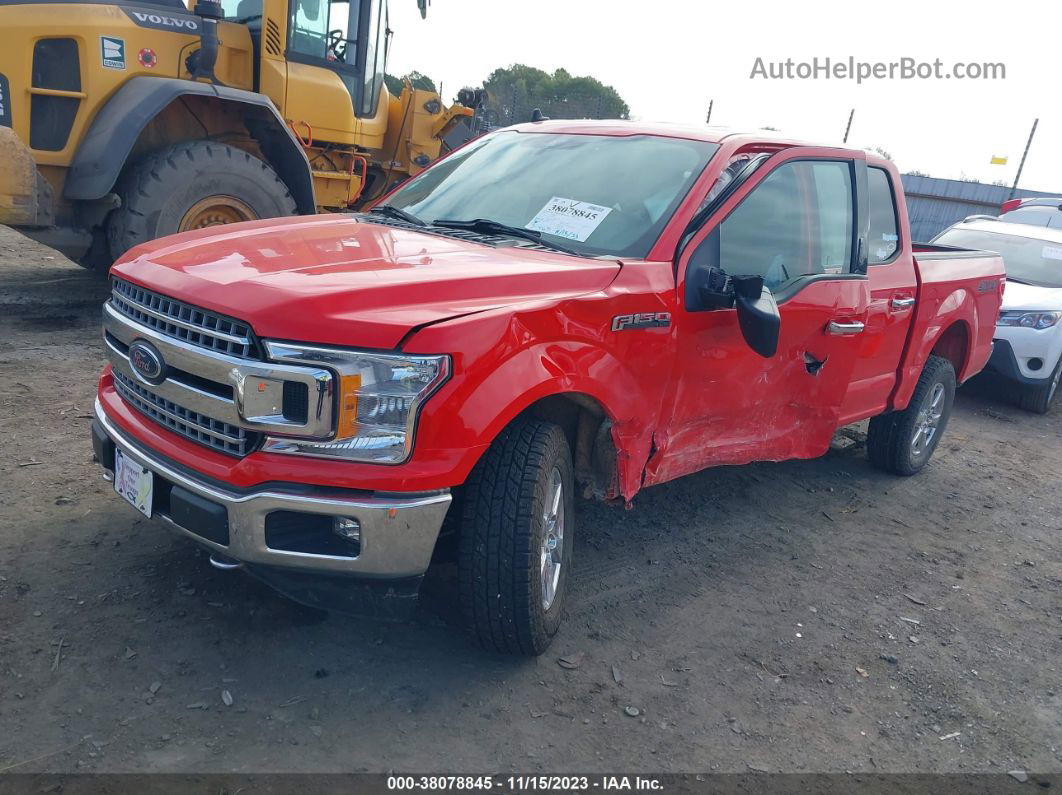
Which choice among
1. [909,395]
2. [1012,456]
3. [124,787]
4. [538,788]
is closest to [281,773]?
[124,787]

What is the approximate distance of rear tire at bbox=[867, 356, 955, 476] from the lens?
17.4 ft

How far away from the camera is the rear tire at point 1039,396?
7.62m

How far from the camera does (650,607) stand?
3521 mm

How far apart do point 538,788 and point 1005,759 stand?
1642mm

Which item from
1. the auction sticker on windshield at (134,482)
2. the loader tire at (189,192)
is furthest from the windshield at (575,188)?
the loader tire at (189,192)

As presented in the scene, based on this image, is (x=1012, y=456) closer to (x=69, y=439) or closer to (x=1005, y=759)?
(x=1005, y=759)

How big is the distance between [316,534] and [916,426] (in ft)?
14.0

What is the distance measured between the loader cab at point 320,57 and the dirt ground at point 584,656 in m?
Result: 3.70

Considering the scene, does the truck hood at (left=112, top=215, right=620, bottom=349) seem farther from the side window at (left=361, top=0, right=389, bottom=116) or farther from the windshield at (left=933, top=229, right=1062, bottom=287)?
→ the windshield at (left=933, top=229, right=1062, bottom=287)

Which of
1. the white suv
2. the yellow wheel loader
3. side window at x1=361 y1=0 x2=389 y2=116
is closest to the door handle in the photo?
the white suv

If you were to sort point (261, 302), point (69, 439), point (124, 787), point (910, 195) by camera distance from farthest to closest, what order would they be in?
1. point (910, 195)
2. point (69, 439)
3. point (261, 302)
4. point (124, 787)

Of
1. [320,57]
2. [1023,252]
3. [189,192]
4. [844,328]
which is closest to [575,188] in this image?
[844,328]

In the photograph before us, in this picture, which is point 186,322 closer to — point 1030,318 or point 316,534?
point 316,534

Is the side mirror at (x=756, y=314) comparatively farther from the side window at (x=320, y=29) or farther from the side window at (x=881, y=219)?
the side window at (x=320, y=29)
